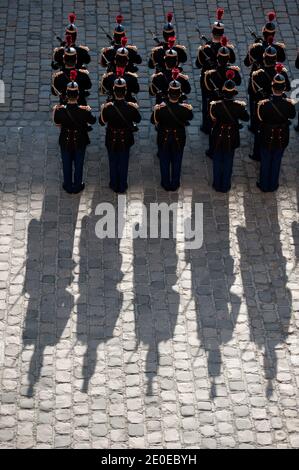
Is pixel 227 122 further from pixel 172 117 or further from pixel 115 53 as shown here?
pixel 115 53

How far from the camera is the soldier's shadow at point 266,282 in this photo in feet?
46.7

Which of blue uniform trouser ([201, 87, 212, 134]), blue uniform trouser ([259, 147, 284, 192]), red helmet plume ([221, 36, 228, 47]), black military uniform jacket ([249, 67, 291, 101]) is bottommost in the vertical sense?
blue uniform trouser ([259, 147, 284, 192])

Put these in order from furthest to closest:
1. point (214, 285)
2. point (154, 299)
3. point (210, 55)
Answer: point (210, 55) < point (214, 285) < point (154, 299)

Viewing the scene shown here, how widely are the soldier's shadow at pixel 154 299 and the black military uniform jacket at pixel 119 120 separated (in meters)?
1.44

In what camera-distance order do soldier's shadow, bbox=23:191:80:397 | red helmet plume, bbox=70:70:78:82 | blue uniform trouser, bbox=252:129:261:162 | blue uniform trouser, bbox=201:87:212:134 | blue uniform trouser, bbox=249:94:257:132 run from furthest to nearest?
blue uniform trouser, bbox=201:87:212:134
blue uniform trouser, bbox=249:94:257:132
blue uniform trouser, bbox=252:129:261:162
red helmet plume, bbox=70:70:78:82
soldier's shadow, bbox=23:191:80:397

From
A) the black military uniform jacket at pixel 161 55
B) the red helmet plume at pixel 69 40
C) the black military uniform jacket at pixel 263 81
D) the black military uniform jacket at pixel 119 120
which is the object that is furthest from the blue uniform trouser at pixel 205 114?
the red helmet plume at pixel 69 40

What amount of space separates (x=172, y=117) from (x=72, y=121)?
150 centimetres

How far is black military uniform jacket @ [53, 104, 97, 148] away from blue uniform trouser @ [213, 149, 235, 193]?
79.8 inches

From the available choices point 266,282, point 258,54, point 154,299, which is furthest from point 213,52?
point 154,299

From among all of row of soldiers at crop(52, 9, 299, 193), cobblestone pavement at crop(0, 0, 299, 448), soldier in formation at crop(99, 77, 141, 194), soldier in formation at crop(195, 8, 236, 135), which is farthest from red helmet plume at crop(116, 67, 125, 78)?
cobblestone pavement at crop(0, 0, 299, 448)

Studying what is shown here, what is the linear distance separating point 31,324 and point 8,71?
22.3 feet

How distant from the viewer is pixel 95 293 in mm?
14883

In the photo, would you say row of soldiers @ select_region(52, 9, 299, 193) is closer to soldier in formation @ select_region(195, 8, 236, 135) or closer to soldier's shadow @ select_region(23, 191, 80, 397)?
soldier in formation @ select_region(195, 8, 236, 135)

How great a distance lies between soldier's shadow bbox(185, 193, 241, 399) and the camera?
46.5 feet
